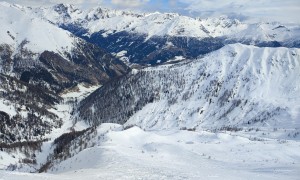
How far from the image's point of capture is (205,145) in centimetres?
8375

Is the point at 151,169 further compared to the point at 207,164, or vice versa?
the point at 207,164

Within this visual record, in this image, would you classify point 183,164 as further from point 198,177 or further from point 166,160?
point 198,177

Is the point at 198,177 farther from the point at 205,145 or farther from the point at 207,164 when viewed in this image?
the point at 205,145

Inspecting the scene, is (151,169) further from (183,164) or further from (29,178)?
(29,178)

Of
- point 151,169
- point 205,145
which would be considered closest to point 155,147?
point 205,145

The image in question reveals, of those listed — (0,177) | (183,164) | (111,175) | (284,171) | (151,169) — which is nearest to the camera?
(0,177)

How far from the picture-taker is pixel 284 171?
54.7 meters

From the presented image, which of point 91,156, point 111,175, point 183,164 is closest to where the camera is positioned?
point 111,175

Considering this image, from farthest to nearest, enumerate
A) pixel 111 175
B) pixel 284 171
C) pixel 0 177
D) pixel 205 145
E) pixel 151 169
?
pixel 205 145 → pixel 284 171 → pixel 151 169 → pixel 111 175 → pixel 0 177

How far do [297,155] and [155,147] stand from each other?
25.6 meters

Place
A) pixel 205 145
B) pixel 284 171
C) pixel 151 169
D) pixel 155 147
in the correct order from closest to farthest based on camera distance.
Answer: pixel 151 169 < pixel 284 171 < pixel 155 147 < pixel 205 145

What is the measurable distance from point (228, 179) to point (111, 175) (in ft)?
45.0

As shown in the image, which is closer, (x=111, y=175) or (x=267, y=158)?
(x=111, y=175)

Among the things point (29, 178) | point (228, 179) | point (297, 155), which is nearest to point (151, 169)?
point (228, 179)
